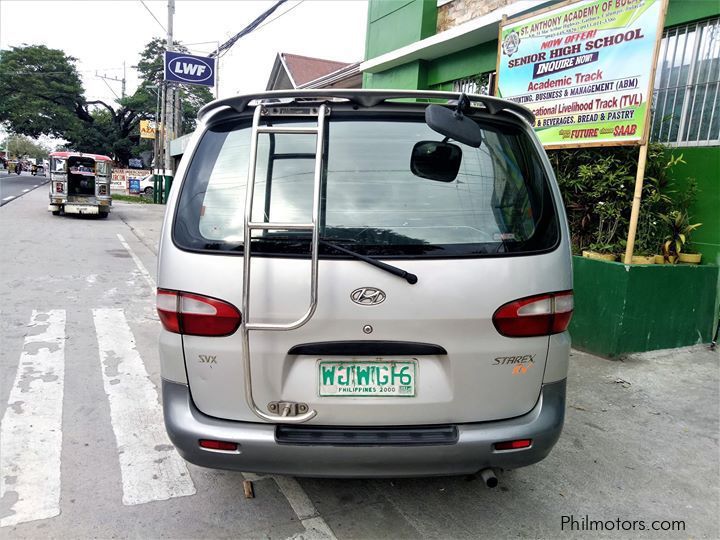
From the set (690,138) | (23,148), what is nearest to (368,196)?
(690,138)

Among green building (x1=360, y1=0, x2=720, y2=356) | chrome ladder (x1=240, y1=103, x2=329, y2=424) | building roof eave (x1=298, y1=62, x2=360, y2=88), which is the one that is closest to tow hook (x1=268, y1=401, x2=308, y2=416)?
chrome ladder (x1=240, y1=103, x2=329, y2=424)

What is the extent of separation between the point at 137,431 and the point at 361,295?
2.20m

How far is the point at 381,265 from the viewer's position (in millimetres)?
2037

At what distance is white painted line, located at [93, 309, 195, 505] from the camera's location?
2.77 metres

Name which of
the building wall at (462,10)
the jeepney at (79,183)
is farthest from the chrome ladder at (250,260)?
the jeepney at (79,183)

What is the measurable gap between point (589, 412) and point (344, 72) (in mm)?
11508

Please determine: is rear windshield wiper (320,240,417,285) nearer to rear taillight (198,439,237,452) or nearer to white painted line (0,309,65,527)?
rear taillight (198,439,237,452)

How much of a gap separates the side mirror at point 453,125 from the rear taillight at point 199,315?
43.9 inches

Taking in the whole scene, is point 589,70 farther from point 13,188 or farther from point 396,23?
point 13,188

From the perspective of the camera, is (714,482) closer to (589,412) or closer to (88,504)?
(589,412)

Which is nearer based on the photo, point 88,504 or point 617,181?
point 88,504

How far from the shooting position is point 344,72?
13.4 m

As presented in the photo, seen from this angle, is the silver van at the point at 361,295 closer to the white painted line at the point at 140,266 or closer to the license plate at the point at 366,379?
the license plate at the point at 366,379

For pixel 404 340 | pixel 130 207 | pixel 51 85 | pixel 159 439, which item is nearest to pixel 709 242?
pixel 404 340
